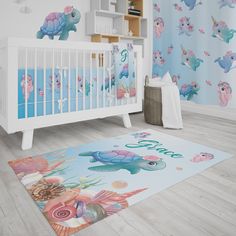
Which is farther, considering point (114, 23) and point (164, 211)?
point (114, 23)

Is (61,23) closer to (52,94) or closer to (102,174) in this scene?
(52,94)

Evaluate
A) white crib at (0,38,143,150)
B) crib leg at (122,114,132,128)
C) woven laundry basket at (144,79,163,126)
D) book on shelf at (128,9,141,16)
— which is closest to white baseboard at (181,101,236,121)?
woven laundry basket at (144,79,163,126)

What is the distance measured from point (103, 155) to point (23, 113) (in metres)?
0.69

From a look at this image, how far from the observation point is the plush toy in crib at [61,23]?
3117 mm

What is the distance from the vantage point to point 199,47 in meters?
3.22

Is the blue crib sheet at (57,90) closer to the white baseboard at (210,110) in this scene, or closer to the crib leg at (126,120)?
the crib leg at (126,120)

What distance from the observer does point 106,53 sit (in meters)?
2.41

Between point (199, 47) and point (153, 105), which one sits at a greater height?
point (199, 47)

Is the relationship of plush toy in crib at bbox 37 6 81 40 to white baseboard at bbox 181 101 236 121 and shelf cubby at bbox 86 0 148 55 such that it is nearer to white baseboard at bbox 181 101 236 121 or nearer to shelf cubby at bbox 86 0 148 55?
shelf cubby at bbox 86 0 148 55

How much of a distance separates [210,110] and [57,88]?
207cm

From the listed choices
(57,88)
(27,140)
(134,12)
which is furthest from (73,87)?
(134,12)

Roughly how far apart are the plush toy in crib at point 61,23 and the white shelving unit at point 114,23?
0.62ft

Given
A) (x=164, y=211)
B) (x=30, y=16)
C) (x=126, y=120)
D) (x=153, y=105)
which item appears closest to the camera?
(x=164, y=211)

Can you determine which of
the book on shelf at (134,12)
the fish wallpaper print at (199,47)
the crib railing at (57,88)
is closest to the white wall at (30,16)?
the book on shelf at (134,12)
